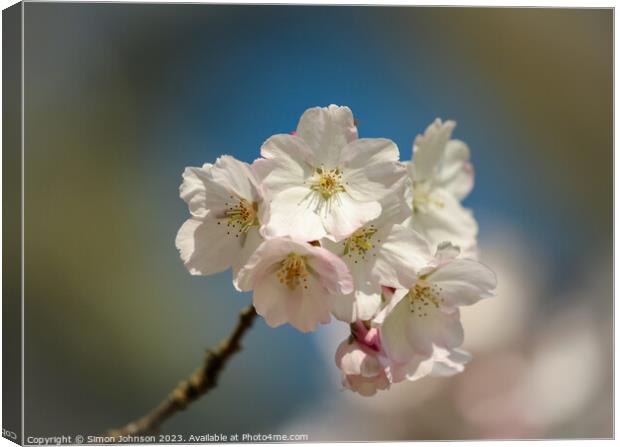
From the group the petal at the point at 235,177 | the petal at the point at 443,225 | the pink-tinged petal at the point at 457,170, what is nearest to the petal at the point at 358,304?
the petal at the point at 235,177

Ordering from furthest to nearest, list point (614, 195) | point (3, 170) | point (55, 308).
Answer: point (55, 308)
point (614, 195)
point (3, 170)

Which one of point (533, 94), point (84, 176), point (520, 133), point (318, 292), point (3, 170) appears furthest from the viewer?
point (520, 133)

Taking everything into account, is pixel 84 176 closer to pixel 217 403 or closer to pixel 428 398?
pixel 217 403

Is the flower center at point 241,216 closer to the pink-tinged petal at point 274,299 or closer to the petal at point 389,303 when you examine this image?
the pink-tinged petal at point 274,299

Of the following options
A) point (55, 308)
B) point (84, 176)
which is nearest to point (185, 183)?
point (55, 308)

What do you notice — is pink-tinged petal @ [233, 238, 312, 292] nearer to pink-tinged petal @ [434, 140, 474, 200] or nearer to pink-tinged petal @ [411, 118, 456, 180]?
pink-tinged petal @ [411, 118, 456, 180]

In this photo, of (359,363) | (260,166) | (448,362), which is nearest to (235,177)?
(260,166)
